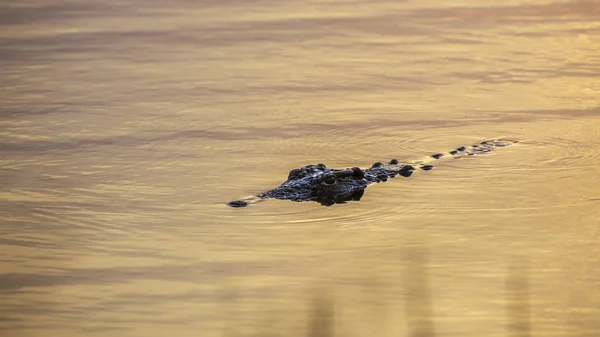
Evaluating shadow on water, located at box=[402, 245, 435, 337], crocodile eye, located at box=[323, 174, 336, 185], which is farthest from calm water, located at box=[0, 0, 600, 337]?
crocodile eye, located at box=[323, 174, 336, 185]

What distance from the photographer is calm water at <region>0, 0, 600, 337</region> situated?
7.49m

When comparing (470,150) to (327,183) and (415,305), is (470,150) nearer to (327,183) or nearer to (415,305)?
(327,183)

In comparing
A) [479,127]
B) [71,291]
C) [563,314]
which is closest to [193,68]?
[479,127]

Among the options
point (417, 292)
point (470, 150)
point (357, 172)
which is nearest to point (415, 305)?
point (417, 292)

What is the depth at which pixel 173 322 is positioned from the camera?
23.5 feet

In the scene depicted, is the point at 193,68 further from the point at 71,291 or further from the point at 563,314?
the point at 563,314

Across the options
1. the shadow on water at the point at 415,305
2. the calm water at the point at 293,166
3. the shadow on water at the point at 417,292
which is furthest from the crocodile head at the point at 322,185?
the shadow on water at the point at 415,305

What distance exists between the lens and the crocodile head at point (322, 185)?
9.82m

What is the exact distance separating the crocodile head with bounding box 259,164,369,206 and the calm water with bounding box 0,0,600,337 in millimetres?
143

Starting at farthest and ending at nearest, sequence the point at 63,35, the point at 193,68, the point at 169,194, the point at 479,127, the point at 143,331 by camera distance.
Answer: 1. the point at 63,35
2. the point at 193,68
3. the point at 479,127
4. the point at 169,194
5. the point at 143,331

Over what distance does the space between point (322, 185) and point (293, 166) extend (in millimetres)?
791

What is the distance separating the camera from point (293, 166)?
10.7 meters

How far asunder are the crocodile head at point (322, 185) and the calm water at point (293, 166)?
143 millimetres

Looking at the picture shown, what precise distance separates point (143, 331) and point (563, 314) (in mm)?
2539
